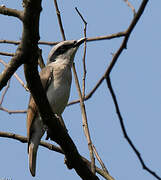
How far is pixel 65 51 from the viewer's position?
6980 mm

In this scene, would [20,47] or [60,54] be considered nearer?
[20,47]

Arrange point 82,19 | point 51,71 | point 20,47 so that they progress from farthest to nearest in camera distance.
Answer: point 51,71
point 82,19
point 20,47

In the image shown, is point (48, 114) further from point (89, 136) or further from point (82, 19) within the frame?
A: point (82, 19)

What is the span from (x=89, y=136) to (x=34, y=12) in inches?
73.8

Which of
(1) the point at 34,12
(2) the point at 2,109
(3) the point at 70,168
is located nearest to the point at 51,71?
(2) the point at 2,109

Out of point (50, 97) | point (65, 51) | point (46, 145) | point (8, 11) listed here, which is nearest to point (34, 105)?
point (50, 97)

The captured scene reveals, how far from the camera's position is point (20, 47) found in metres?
3.50

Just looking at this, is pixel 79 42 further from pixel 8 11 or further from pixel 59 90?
pixel 8 11

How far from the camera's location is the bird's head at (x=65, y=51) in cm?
686

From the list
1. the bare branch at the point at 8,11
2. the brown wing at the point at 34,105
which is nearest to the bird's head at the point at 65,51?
the brown wing at the point at 34,105

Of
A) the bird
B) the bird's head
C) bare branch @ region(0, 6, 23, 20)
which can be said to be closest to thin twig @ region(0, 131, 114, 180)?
the bird

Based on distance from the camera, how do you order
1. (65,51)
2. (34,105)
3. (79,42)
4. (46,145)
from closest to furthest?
(46,145)
(34,105)
(79,42)
(65,51)

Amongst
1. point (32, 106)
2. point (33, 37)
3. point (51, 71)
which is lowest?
point (32, 106)

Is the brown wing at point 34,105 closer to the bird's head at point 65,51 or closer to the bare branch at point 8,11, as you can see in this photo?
the bird's head at point 65,51
